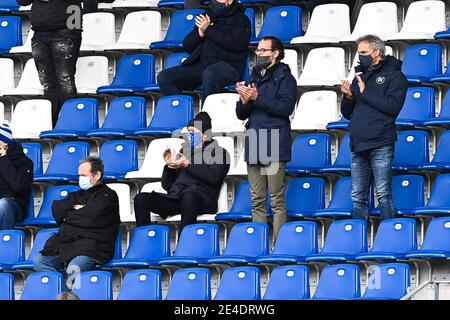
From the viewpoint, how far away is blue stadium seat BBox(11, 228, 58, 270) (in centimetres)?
1367

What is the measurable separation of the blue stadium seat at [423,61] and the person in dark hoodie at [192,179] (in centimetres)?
173

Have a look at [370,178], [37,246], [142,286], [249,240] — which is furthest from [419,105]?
[37,246]

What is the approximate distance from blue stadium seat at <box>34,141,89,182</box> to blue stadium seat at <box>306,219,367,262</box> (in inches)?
104

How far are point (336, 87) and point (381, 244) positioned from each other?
232 centimetres

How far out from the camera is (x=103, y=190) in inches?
528

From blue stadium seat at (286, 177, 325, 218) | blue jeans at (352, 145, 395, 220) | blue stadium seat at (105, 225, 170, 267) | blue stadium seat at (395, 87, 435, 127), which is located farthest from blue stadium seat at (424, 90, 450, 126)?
blue stadium seat at (105, 225, 170, 267)

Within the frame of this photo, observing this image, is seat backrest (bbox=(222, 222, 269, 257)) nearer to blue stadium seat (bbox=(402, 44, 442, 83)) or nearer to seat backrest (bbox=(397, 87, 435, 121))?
seat backrest (bbox=(397, 87, 435, 121))

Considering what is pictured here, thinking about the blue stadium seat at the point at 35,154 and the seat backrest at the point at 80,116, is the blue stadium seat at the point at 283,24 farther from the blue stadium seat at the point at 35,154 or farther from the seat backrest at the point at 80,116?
the blue stadium seat at the point at 35,154

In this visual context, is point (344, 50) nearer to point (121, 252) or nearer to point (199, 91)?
point (199, 91)

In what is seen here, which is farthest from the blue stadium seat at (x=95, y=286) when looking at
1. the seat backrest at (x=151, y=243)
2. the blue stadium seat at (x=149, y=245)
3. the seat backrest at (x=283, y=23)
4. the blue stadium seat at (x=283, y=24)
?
the seat backrest at (x=283, y=23)

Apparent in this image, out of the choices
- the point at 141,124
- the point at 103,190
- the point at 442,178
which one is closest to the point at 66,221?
the point at 103,190
